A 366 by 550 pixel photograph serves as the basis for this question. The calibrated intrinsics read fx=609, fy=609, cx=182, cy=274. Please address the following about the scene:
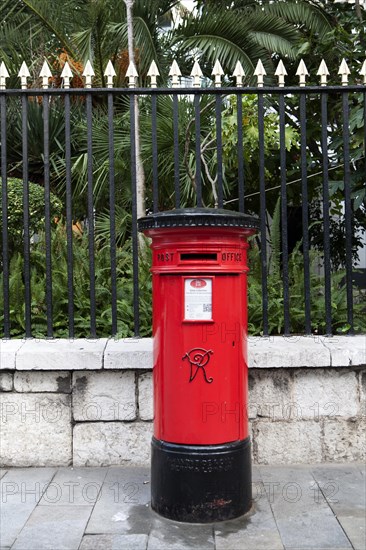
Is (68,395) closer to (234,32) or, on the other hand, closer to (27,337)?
(27,337)

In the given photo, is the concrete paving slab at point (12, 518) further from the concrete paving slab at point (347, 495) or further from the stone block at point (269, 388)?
the concrete paving slab at point (347, 495)

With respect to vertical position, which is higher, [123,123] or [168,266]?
[123,123]

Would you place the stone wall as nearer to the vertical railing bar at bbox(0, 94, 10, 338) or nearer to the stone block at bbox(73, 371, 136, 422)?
the stone block at bbox(73, 371, 136, 422)

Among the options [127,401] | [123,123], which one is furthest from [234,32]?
[127,401]

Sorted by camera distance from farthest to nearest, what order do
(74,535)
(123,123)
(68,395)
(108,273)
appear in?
1. (123,123)
2. (108,273)
3. (68,395)
4. (74,535)

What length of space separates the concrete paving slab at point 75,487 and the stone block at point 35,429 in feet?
0.52

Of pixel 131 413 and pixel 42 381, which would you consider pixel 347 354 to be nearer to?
pixel 131 413

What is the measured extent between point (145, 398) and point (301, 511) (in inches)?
52.5

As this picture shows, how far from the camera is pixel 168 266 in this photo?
3391mm

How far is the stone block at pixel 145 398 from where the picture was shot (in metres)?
4.35

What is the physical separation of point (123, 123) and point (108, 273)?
326 centimetres

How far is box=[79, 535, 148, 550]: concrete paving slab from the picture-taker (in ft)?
10.3

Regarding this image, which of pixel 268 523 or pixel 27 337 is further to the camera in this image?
pixel 27 337

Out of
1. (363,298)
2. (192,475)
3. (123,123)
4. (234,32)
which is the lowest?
(192,475)
